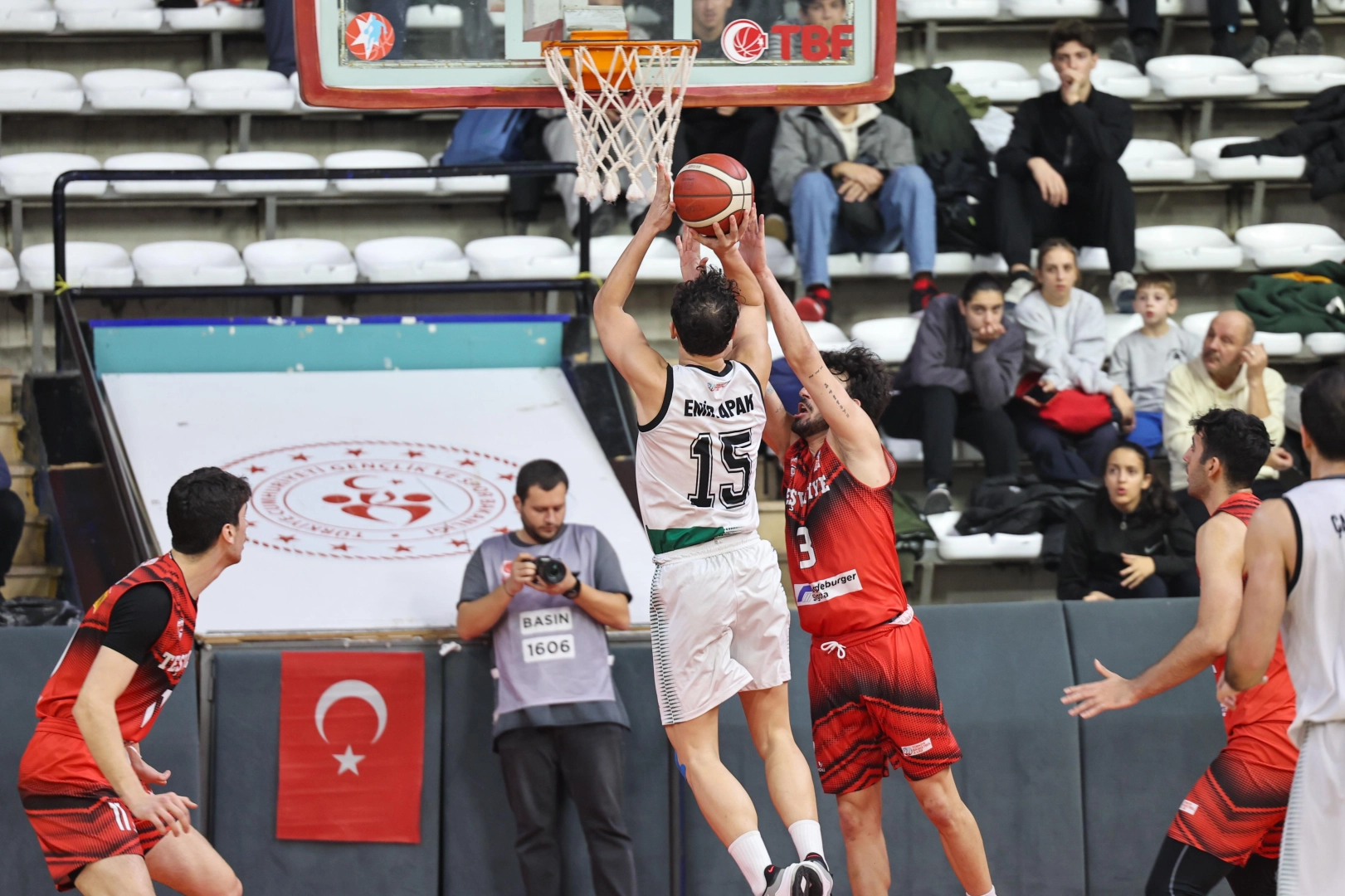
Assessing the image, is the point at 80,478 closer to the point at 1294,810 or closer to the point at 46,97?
the point at 46,97

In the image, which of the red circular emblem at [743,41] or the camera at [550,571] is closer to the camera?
the camera at [550,571]

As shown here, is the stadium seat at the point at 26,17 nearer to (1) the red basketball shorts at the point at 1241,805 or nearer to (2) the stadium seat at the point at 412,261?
(2) the stadium seat at the point at 412,261

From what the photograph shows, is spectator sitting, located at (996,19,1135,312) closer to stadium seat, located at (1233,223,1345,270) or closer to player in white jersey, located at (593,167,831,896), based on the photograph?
stadium seat, located at (1233,223,1345,270)

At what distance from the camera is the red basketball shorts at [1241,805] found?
500 centimetres

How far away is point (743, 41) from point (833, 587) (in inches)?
99.2

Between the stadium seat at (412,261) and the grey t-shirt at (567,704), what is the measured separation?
3388 mm

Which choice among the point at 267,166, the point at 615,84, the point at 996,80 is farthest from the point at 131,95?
the point at 996,80

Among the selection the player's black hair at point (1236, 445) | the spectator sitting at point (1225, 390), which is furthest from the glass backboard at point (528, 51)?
the spectator sitting at point (1225, 390)

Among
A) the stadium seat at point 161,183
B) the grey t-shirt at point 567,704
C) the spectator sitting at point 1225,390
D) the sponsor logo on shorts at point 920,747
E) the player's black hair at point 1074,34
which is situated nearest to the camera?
the sponsor logo on shorts at point 920,747

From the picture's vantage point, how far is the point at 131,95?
1055 centimetres

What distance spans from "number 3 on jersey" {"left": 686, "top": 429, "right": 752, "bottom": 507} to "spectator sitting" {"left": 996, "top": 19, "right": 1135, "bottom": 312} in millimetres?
5035

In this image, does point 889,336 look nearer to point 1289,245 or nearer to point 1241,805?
point 1289,245

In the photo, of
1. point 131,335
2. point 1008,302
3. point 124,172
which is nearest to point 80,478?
point 131,335

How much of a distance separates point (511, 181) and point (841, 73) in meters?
4.26
